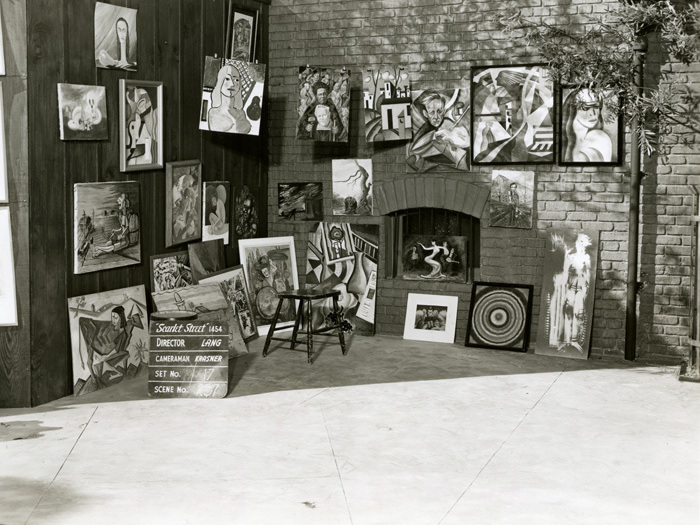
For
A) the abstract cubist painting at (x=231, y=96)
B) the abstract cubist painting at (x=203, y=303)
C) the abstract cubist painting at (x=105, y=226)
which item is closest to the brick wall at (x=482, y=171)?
the abstract cubist painting at (x=231, y=96)

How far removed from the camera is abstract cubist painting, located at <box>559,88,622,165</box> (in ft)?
26.3

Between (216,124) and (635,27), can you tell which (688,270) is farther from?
(216,124)

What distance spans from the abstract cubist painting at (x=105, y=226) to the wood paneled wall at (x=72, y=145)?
0.06m

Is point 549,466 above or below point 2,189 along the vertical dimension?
below

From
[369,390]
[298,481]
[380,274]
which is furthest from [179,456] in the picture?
[380,274]

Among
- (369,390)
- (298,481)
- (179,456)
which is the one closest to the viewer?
(298,481)

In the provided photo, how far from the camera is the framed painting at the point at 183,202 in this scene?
7656 millimetres

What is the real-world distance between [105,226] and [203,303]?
3.81 ft

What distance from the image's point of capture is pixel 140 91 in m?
7.17

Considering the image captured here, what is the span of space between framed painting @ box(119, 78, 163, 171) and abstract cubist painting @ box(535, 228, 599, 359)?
3.58 m

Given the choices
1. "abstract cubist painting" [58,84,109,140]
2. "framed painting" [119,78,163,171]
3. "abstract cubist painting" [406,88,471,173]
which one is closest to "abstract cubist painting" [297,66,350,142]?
"abstract cubist painting" [406,88,471,173]

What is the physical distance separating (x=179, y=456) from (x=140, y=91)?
319cm

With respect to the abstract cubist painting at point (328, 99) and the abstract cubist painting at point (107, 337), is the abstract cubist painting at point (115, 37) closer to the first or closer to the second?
the abstract cubist painting at point (107, 337)

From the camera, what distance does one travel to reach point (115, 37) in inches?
270
